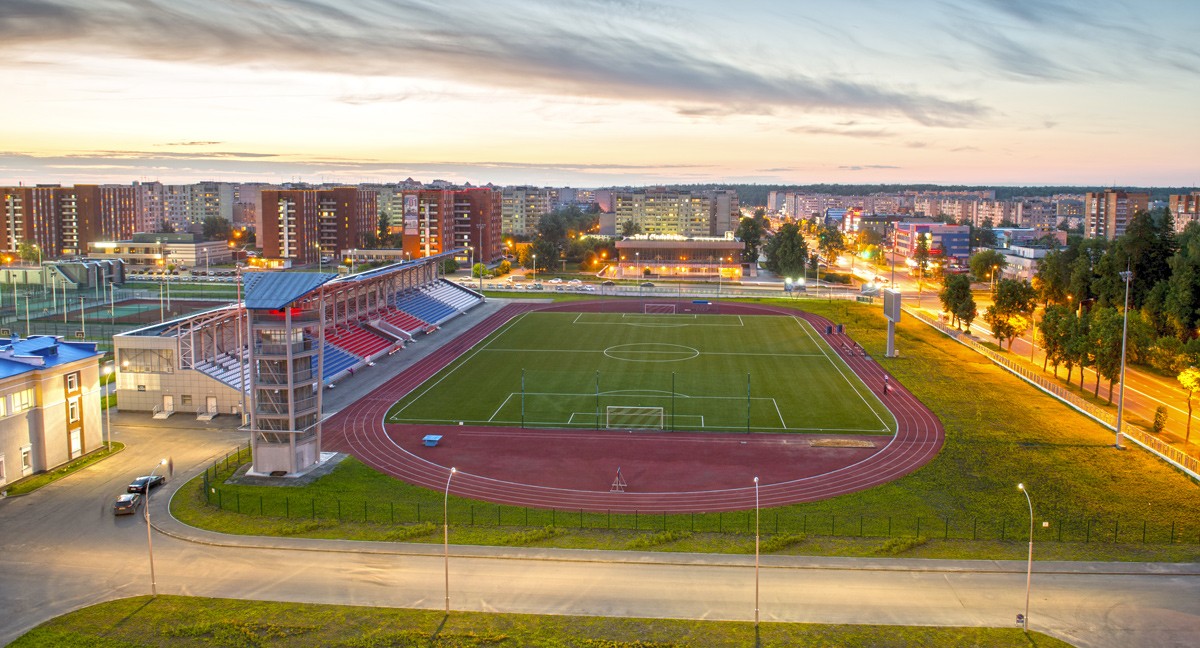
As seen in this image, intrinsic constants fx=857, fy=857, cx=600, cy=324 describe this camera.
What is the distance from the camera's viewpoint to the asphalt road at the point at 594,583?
28.5 meters

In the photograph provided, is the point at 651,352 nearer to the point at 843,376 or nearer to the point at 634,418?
the point at 843,376

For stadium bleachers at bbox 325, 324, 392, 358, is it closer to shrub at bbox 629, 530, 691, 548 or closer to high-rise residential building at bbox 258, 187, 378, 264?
shrub at bbox 629, 530, 691, 548

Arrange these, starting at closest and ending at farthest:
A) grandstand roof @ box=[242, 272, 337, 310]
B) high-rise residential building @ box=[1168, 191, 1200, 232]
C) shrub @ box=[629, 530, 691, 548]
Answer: shrub @ box=[629, 530, 691, 548]
grandstand roof @ box=[242, 272, 337, 310]
high-rise residential building @ box=[1168, 191, 1200, 232]

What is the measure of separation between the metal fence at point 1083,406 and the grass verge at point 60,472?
5552 cm

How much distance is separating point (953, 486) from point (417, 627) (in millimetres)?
26857

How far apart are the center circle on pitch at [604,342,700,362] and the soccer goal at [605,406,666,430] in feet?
57.1

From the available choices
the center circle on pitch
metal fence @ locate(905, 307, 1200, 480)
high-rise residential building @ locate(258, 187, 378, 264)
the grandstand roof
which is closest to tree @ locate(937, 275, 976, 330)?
metal fence @ locate(905, 307, 1200, 480)

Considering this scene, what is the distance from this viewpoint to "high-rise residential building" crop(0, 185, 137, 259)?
174m

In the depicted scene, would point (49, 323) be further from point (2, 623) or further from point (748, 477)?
point (748, 477)

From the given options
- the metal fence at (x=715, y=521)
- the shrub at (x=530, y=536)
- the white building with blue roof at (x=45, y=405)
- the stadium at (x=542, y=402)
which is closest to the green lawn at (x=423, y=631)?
the shrub at (x=530, y=536)

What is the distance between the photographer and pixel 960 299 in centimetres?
8856

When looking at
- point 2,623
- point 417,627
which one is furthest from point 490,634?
point 2,623

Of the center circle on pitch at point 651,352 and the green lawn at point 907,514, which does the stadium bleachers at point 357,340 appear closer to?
the center circle on pitch at point 651,352

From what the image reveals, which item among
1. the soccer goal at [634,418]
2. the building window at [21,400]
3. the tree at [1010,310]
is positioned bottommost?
the soccer goal at [634,418]
